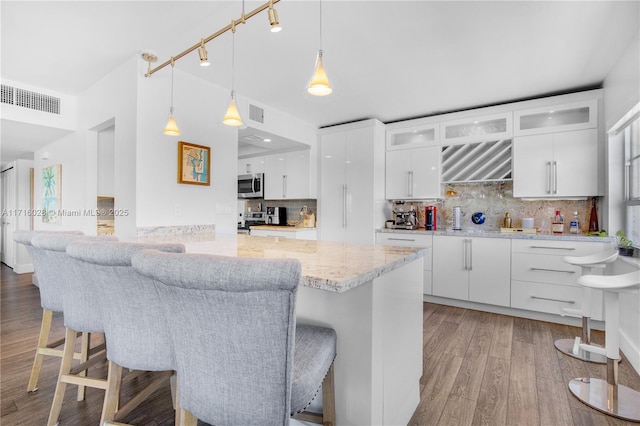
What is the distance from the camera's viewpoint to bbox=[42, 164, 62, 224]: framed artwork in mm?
3998

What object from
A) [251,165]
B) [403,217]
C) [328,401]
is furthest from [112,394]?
[251,165]

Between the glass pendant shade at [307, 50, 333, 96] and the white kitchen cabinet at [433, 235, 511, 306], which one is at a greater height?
the glass pendant shade at [307, 50, 333, 96]

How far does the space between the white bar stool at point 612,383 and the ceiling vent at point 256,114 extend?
3.35 m

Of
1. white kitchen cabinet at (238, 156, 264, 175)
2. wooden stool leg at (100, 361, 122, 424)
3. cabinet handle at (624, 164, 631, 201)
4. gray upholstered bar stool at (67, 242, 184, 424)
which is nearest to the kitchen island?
gray upholstered bar stool at (67, 242, 184, 424)

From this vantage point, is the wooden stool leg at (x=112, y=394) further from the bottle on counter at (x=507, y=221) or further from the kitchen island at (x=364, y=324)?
the bottle on counter at (x=507, y=221)

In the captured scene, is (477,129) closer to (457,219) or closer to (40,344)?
(457,219)

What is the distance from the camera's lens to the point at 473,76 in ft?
9.97

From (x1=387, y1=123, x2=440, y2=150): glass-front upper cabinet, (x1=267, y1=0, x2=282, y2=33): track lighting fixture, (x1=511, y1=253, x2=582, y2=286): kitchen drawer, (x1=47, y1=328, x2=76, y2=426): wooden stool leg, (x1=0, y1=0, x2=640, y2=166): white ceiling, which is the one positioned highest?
(x1=0, y1=0, x2=640, y2=166): white ceiling

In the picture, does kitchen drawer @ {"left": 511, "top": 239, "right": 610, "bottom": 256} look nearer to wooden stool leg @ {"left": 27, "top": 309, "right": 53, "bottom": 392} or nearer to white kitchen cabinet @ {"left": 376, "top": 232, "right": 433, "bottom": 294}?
white kitchen cabinet @ {"left": 376, "top": 232, "right": 433, "bottom": 294}

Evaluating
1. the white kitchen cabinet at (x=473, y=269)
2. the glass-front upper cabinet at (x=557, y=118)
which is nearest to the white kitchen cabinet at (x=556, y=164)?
the glass-front upper cabinet at (x=557, y=118)

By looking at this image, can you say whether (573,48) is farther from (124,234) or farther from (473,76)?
(124,234)

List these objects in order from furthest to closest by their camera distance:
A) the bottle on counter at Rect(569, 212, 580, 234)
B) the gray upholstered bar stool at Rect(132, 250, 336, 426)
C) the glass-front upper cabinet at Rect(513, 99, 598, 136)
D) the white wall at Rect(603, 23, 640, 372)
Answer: the bottle on counter at Rect(569, 212, 580, 234) < the glass-front upper cabinet at Rect(513, 99, 598, 136) < the white wall at Rect(603, 23, 640, 372) < the gray upholstered bar stool at Rect(132, 250, 336, 426)

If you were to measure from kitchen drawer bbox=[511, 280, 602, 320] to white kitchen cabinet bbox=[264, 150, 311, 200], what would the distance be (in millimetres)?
2908

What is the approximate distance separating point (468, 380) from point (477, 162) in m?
2.69
